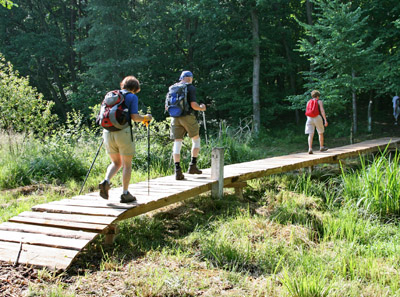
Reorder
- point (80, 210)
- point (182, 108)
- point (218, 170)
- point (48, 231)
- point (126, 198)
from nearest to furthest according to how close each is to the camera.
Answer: point (48, 231), point (80, 210), point (126, 198), point (182, 108), point (218, 170)

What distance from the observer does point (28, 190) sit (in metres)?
6.74

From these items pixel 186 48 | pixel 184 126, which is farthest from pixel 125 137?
pixel 186 48

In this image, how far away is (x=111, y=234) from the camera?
13.3ft

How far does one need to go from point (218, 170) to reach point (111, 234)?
2.18 m

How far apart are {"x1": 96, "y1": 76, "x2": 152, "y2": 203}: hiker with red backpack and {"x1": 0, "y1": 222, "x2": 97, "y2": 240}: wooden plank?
2.24 ft

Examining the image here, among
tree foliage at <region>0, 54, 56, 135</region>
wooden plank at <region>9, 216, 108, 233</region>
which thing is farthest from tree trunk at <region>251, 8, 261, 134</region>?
wooden plank at <region>9, 216, 108, 233</region>

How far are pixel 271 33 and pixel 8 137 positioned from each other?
1650cm

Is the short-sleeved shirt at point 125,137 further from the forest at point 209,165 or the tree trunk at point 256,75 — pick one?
the tree trunk at point 256,75

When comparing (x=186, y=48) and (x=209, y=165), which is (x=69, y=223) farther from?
(x=186, y=48)

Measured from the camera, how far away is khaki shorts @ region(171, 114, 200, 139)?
5.64 metres

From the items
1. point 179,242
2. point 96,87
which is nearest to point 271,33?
point 96,87

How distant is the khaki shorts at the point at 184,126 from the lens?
5645 mm

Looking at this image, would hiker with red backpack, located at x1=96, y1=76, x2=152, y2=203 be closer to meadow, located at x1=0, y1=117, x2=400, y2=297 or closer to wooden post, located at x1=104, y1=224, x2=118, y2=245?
wooden post, located at x1=104, y1=224, x2=118, y2=245

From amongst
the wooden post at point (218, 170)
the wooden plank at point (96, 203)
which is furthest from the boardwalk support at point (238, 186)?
the wooden plank at point (96, 203)
